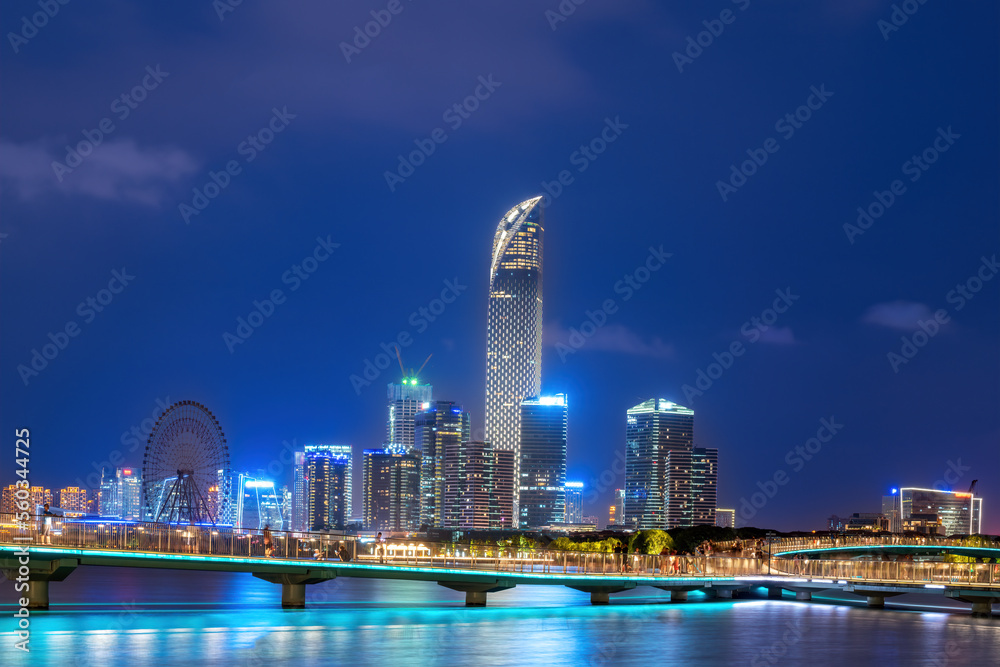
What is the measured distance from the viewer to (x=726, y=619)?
2314 inches

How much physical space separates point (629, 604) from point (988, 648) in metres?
25.7

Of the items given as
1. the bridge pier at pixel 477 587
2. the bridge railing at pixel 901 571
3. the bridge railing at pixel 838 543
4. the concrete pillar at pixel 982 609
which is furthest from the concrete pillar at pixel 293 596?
the bridge railing at pixel 838 543

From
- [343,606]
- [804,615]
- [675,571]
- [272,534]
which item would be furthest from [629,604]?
[272,534]

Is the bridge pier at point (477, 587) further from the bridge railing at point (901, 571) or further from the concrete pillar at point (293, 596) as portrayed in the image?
the bridge railing at point (901, 571)

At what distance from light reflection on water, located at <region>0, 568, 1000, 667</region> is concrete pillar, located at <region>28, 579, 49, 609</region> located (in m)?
1.22

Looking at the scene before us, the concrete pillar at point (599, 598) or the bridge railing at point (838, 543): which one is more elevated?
the concrete pillar at point (599, 598)

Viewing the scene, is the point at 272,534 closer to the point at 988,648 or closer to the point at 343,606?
the point at 343,606

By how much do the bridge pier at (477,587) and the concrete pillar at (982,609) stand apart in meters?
28.4

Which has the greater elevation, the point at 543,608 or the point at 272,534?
the point at 272,534

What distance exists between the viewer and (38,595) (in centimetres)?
5606

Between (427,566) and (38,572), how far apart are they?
18.7 metres

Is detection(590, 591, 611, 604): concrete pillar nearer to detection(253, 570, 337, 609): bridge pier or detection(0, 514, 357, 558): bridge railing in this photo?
detection(0, 514, 357, 558): bridge railing

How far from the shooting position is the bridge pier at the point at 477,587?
205ft

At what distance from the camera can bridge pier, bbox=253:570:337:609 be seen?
189 ft
